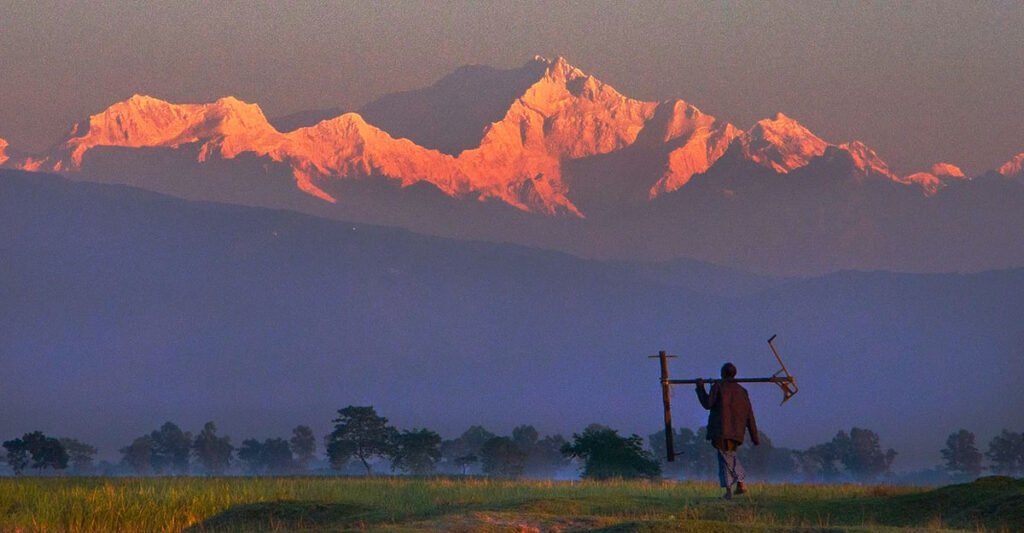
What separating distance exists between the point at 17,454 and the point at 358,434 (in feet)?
97.4

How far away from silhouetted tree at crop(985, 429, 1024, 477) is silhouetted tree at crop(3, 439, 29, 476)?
116031 mm

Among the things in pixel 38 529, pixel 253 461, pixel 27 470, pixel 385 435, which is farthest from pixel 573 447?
pixel 253 461

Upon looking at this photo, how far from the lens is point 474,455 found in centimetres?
15212

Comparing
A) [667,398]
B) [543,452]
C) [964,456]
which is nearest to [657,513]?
[667,398]

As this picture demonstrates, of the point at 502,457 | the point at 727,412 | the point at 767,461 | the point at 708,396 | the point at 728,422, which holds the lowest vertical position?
the point at 728,422

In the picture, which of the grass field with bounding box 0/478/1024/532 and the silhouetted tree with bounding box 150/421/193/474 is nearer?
the grass field with bounding box 0/478/1024/532

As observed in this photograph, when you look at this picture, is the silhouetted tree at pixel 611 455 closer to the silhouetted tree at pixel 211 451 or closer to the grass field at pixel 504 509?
the grass field at pixel 504 509

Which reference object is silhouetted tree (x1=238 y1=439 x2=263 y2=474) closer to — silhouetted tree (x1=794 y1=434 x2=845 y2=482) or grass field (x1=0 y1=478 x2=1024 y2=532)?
silhouetted tree (x1=794 y1=434 x2=845 y2=482)

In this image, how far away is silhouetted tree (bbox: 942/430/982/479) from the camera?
605ft

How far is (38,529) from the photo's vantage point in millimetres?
33812

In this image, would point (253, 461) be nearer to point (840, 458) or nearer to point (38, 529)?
point (840, 458)

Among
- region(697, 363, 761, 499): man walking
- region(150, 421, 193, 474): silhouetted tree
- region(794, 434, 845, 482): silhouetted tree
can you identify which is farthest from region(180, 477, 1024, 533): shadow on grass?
region(794, 434, 845, 482): silhouetted tree

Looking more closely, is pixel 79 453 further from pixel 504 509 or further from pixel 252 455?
pixel 504 509

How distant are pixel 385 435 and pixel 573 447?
161 ft
